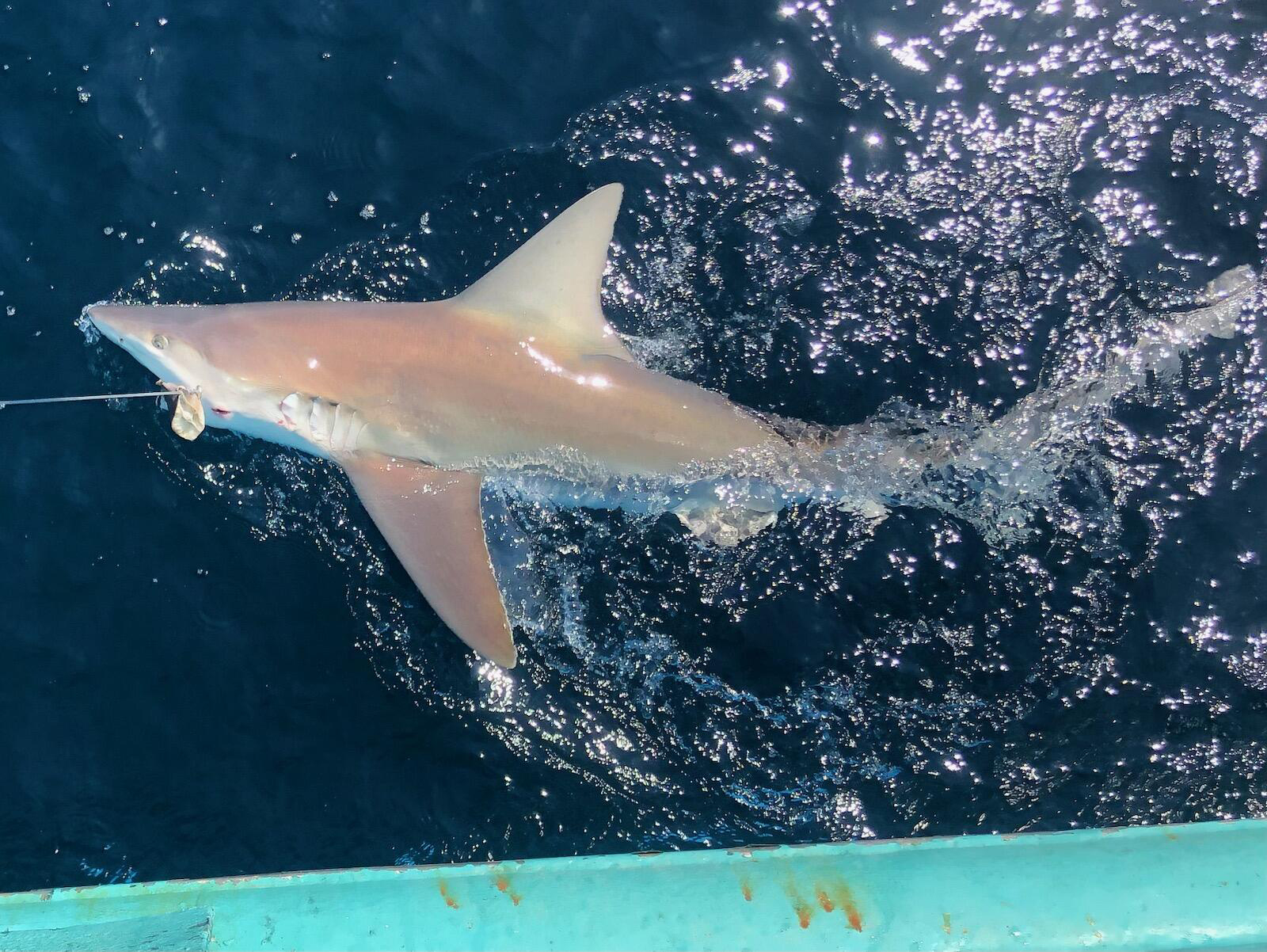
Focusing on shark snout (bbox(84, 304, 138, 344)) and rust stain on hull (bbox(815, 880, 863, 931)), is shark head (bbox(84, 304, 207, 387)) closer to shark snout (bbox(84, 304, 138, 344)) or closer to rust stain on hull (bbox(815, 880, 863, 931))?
shark snout (bbox(84, 304, 138, 344))

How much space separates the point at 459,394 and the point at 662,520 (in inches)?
48.7

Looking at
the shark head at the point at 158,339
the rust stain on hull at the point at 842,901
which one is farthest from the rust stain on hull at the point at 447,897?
the shark head at the point at 158,339

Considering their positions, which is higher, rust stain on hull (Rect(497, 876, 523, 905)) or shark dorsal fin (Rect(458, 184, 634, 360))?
shark dorsal fin (Rect(458, 184, 634, 360))

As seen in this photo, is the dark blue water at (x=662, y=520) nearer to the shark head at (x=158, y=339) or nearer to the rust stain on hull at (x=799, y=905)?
the shark head at (x=158, y=339)

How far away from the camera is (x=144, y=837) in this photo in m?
4.35

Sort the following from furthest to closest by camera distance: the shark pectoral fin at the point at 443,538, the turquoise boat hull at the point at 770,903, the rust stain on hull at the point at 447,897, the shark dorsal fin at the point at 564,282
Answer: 1. the shark dorsal fin at the point at 564,282
2. the shark pectoral fin at the point at 443,538
3. the rust stain on hull at the point at 447,897
4. the turquoise boat hull at the point at 770,903

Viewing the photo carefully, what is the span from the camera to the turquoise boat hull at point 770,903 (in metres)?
2.88

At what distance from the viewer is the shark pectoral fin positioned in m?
4.05

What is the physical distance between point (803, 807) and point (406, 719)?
6.58ft

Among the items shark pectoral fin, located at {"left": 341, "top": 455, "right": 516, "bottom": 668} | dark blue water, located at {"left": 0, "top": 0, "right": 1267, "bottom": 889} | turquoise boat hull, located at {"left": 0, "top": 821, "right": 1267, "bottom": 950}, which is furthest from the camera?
dark blue water, located at {"left": 0, "top": 0, "right": 1267, "bottom": 889}

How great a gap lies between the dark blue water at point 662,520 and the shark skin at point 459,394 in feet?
1.61

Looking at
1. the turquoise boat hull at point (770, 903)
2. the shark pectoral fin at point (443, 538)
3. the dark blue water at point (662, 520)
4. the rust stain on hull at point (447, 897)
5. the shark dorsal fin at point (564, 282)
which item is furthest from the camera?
the shark dorsal fin at point (564, 282)

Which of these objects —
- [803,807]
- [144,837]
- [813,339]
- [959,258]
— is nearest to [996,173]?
[959,258]

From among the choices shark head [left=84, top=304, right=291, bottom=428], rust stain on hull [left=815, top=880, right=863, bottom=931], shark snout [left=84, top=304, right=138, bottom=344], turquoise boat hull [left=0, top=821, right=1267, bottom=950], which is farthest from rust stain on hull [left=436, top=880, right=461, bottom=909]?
shark snout [left=84, top=304, right=138, bottom=344]
